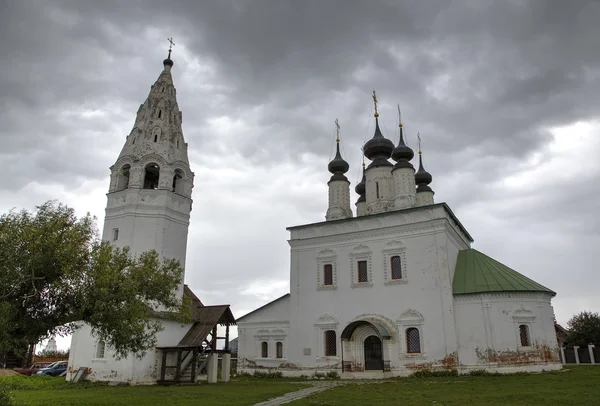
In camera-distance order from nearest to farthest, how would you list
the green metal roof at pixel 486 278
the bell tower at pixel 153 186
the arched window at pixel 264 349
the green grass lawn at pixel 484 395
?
the green grass lawn at pixel 484 395 < the green metal roof at pixel 486 278 < the bell tower at pixel 153 186 < the arched window at pixel 264 349

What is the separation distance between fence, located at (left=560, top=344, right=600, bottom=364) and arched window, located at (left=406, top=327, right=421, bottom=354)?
15033 millimetres

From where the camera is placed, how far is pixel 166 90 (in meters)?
26.5

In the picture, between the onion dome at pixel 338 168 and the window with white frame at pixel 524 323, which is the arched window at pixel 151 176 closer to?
the onion dome at pixel 338 168

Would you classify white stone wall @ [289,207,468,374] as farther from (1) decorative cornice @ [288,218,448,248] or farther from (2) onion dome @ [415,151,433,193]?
(2) onion dome @ [415,151,433,193]

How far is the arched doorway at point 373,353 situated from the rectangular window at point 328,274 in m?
3.70

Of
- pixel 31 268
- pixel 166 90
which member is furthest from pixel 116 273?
pixel 166 90

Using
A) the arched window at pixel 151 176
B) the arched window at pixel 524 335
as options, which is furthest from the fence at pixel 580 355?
the arched window at pixel 151 176

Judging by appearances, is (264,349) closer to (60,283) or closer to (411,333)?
(411,333)

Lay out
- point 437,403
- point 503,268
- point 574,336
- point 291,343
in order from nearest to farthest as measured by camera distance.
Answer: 1. point 437,403
2. point 503,268
3. point 291,343
4. point 574,336

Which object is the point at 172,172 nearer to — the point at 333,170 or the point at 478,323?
the point at 333,170

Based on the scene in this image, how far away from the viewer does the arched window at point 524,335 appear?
20547 mm

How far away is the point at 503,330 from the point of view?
66.7 ft

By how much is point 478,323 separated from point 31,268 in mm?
17928

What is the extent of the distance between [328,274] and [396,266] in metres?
3.89
